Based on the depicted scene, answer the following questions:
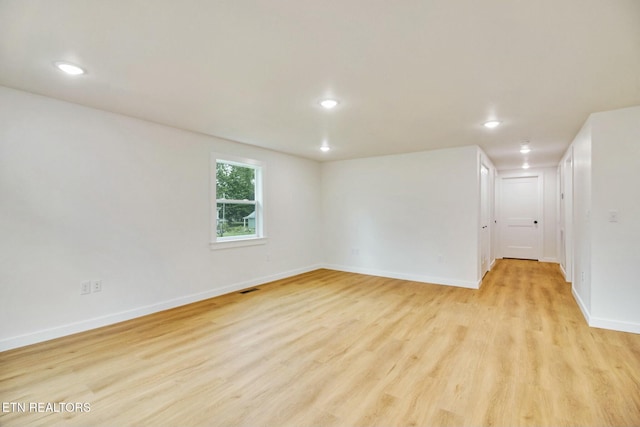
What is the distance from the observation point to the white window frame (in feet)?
14.0

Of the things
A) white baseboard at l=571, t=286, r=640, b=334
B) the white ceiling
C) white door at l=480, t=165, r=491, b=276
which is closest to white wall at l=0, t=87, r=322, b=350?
the white ceiling

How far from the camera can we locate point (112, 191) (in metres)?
3.24

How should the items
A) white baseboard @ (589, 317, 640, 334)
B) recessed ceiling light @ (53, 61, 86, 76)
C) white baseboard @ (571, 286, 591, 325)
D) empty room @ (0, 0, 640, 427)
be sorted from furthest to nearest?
white baseboard @ (571, 286, 591, 325) < white baseboard @ (589, 317, 640, 334) < recessed ceiling light @ (53, 61, 86, 76) < empty room @ (0, 0, 640, 427)

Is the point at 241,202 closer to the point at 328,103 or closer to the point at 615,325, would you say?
the point at 328,103

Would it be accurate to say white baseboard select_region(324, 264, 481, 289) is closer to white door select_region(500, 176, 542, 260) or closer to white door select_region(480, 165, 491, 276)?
white door select_region(480, 165, 491, 276)

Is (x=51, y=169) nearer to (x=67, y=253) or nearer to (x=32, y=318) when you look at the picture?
(x=67, y=253)

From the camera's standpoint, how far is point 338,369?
7.64 ft

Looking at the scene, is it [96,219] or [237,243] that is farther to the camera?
[237,243]

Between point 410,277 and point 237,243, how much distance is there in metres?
3.11

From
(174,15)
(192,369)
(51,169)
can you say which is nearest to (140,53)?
(174,15)

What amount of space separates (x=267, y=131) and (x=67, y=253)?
2586mm

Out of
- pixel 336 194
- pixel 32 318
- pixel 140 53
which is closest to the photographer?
pixel 140 53

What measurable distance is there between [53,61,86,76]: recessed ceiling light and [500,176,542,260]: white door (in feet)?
28.2

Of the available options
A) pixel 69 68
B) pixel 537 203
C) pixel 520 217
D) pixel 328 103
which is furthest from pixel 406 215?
pixel 69 68
